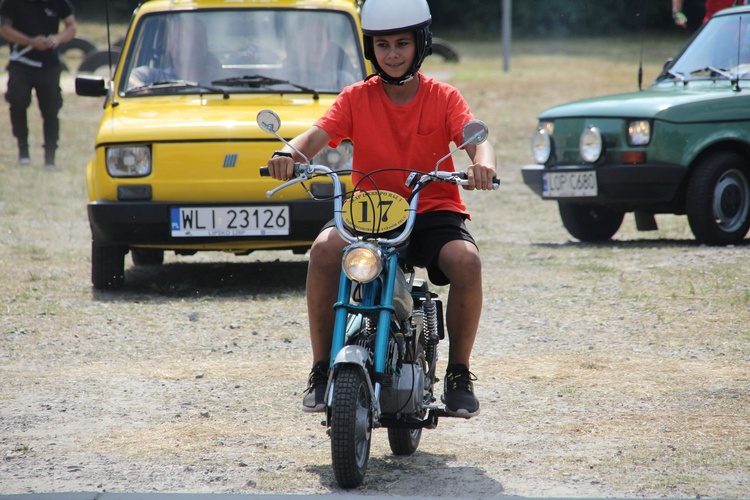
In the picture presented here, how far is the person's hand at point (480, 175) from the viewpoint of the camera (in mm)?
3875

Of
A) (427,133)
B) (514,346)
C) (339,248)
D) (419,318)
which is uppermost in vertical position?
(427,133)

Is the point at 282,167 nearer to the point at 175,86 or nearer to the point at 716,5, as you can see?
the point at 175,86

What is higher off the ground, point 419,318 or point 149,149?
point 149,149

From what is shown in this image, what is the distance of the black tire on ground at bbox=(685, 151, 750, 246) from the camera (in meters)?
8.67

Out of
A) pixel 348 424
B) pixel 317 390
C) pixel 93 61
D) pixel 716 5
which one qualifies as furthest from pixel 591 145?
pixel 93 61

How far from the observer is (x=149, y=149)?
7.30 m

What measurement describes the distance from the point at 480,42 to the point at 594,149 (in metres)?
31.4

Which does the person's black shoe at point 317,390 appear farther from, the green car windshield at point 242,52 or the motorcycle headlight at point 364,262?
the green car windshield at point 242,52

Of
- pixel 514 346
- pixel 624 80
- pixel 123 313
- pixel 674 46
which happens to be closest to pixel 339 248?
pixel 514 346

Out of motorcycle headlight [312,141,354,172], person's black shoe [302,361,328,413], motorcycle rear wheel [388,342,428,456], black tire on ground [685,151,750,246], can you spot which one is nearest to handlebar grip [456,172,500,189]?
motorcycle rear wheel [388,342,428,456]

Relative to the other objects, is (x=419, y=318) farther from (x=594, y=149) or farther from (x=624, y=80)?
(x=624, y=80)

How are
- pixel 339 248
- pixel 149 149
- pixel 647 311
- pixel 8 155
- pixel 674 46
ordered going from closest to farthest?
1. pixel 339 248
2. pixel 647 311
3. pixel 149 149
4. pixel 8 155
5. pixel 674 46

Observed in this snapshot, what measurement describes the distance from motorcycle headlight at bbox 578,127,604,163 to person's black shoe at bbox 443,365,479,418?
16.2ft

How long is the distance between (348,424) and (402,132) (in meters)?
1.19
